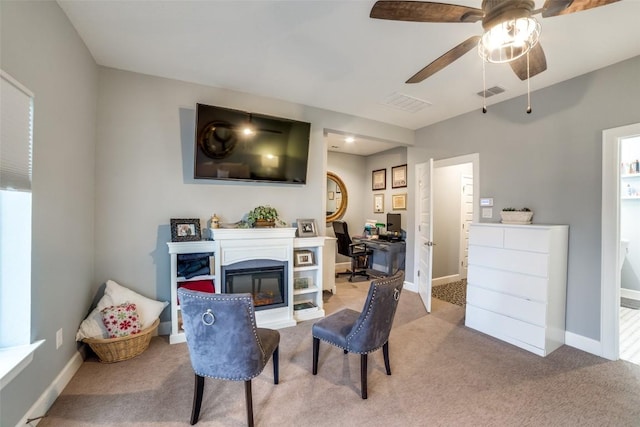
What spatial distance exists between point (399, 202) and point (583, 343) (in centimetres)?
337

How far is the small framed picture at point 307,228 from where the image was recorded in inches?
133

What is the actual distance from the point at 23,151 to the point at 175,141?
1440 millimetres

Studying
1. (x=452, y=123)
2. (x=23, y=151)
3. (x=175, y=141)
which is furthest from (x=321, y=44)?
(x=452, y=123)

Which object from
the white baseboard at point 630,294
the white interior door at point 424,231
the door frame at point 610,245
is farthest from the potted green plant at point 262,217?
the white baseboard at point 630,294

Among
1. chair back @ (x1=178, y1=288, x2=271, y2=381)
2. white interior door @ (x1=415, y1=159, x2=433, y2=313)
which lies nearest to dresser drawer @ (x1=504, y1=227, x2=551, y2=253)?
white interior door @ (x1=415, y1=159, x2=433, y2=313)

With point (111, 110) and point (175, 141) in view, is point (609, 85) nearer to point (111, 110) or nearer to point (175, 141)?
point (175, 141)

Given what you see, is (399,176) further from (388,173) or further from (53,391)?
(53,391)

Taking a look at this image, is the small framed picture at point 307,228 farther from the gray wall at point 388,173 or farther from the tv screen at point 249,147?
the gray wall at point 388,173

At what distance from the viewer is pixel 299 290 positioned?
10.8 feet

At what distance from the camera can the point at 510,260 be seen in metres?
2.77

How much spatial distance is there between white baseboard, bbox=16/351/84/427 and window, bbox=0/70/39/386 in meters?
0.40

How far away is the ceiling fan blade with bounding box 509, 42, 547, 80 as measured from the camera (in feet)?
5.62

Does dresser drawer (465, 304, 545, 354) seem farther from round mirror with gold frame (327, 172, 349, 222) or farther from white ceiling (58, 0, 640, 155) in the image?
round mirror with gold frame (327, 172, 349, 222)

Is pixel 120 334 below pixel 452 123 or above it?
below
